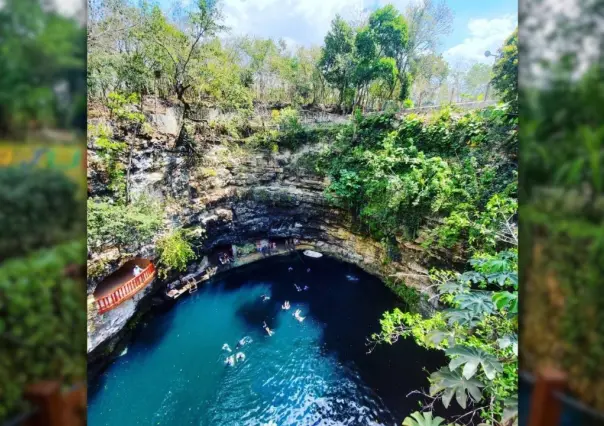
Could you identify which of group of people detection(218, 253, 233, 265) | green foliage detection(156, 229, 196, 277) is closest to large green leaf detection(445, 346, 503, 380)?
green foliage detection(156, 229, 196, 277)

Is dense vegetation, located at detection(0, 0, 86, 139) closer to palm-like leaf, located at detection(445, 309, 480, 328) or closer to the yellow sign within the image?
the yellow sign

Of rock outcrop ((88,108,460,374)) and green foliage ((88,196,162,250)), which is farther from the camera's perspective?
rock outcrop ((88,108,460,374))

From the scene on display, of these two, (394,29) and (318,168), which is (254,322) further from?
(394,29)

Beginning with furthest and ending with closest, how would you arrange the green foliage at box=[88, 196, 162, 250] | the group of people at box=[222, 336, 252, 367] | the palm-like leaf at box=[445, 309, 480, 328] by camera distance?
the group of people at box=[222, 336, 252, 367] → the green foliage at box=[88, 196, 162, 250] → the palm-like leaf at box=[445, 309, 480, 328]

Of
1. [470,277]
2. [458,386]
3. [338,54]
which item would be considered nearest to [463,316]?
[458,386]

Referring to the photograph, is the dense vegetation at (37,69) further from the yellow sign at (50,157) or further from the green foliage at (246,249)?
the green foliage at (246,249)

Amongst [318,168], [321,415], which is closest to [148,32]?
[318,168]
